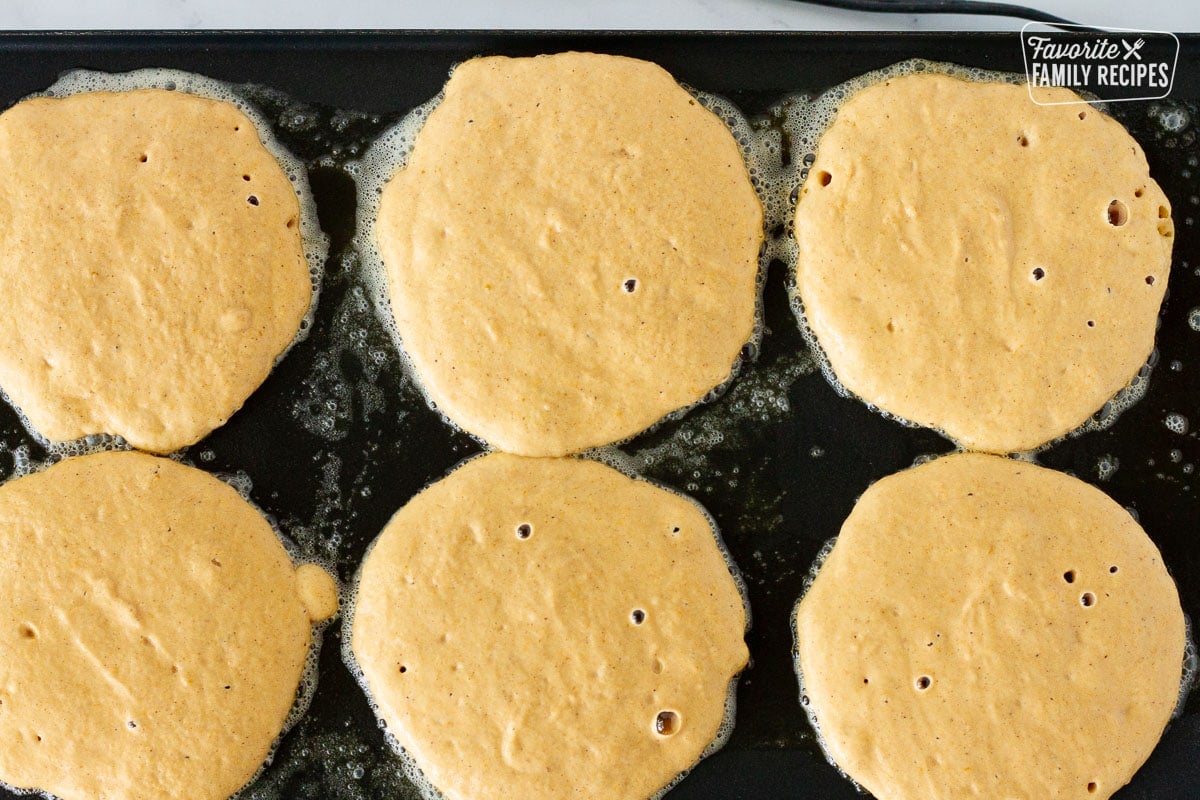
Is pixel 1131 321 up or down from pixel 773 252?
down

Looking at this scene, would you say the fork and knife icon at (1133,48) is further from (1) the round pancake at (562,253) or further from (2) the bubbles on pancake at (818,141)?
(1) the round pancake at (562,253)

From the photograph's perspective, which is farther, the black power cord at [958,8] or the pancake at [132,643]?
the black power cord at [958,8]

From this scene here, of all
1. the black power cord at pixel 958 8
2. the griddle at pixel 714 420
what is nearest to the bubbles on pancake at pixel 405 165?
the griddle at pixel 714 420

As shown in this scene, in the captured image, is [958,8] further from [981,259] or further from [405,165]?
[405,165]

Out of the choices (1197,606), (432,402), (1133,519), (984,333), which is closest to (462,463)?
(432,402)

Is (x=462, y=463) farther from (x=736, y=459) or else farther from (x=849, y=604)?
(x=849, y=604)

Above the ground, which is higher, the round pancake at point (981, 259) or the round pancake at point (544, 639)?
the round pancake at point (981, 259)

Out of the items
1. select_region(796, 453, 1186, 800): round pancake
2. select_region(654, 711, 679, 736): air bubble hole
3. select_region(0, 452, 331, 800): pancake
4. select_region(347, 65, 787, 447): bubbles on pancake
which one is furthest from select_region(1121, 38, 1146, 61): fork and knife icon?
select_region(0, 452, 331, 800): pancake

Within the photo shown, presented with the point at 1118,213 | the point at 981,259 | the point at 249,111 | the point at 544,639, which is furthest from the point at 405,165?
the point at 1118,213

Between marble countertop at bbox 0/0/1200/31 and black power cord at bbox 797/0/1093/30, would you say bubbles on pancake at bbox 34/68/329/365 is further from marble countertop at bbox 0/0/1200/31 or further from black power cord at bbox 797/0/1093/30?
black power cord at bbox 797/0/1093/30
